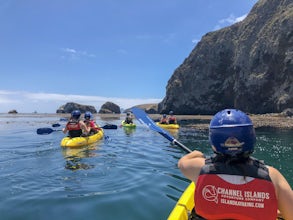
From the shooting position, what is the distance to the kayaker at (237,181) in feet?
8.96

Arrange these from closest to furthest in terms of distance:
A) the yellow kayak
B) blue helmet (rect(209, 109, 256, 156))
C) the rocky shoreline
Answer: blue helmet (rect(209, 109, 256, 156)), the yellow kayak, the rocky shoreline

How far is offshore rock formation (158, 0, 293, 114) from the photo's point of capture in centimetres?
5284

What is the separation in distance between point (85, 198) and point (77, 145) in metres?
8.21

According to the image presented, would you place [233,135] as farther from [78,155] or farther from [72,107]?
[72,107]

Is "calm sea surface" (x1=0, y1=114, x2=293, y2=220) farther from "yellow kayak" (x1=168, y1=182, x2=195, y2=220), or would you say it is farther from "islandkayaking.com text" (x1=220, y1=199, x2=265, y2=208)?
"islandkayaking.com text" (x1=220, y1=199, x2=265, y2=208)

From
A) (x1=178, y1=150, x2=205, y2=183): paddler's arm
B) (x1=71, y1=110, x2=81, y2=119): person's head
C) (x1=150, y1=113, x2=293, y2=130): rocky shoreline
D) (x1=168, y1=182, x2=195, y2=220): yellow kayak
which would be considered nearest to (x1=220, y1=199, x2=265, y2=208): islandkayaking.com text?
(x1=178, y1=150, x2=205, y2=183): paddler's arm

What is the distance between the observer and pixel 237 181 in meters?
2.82

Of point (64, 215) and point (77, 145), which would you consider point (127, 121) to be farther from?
point (64, 215)

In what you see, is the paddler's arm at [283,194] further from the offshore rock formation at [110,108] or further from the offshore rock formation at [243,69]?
the offshore rock formation at [110,108]

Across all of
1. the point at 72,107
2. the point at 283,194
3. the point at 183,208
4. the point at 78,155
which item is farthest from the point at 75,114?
the point at 72,107

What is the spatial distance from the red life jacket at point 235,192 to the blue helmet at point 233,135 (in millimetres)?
134

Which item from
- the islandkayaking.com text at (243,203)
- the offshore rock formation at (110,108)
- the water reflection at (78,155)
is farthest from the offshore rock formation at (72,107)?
the islandkayaking.com text at (243,203)

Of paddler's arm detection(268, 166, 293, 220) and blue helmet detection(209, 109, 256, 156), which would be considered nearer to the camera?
paddler's arm detection(268, 166, 293, 220)

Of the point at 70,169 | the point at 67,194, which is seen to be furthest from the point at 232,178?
the point at 70,169
